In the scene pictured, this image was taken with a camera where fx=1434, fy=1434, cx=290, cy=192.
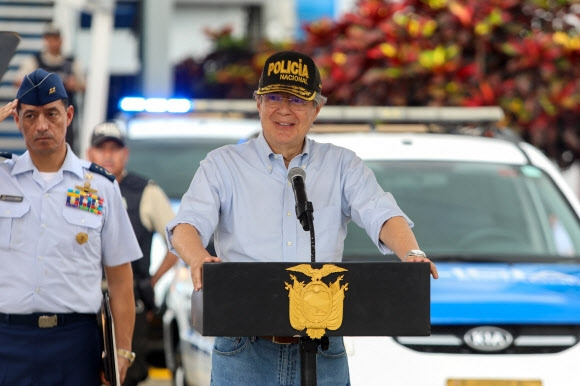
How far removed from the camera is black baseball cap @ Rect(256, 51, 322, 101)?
5059mm

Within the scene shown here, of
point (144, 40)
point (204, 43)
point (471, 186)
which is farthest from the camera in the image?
point (204, 43)

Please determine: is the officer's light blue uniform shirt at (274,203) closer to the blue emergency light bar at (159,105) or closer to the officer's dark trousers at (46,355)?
the officer's dark trousers at (46,355)

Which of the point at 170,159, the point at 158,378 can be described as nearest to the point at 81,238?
the point at 158,378

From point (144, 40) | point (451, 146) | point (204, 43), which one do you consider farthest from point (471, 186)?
point (204, 43)

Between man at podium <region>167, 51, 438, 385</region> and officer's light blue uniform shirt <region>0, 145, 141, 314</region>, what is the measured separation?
764 millimetres

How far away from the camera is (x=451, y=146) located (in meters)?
8.10

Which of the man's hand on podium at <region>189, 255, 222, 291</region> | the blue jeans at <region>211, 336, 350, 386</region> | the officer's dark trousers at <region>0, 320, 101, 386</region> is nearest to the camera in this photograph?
the man's hand on podium at <region>189, 255, 222, 291</region>

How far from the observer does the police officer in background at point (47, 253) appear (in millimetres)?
5559

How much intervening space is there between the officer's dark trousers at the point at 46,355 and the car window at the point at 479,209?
6.81ft

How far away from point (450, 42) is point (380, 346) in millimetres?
6438

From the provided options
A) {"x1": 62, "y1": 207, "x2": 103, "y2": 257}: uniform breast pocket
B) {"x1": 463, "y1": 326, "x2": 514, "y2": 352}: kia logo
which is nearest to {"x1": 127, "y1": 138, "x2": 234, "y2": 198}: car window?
{"x1": 463, "y1": 326, "x2": 514, "y2": 352}: kia logo

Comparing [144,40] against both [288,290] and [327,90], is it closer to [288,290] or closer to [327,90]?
[327,90]

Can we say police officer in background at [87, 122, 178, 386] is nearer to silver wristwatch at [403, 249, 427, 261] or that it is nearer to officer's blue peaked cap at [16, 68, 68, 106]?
officer's blue peaked cap at [16, 68, 68, 106]

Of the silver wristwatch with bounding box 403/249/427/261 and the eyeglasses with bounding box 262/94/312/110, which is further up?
the eyeglasses with bounding box 262/94/312/110
